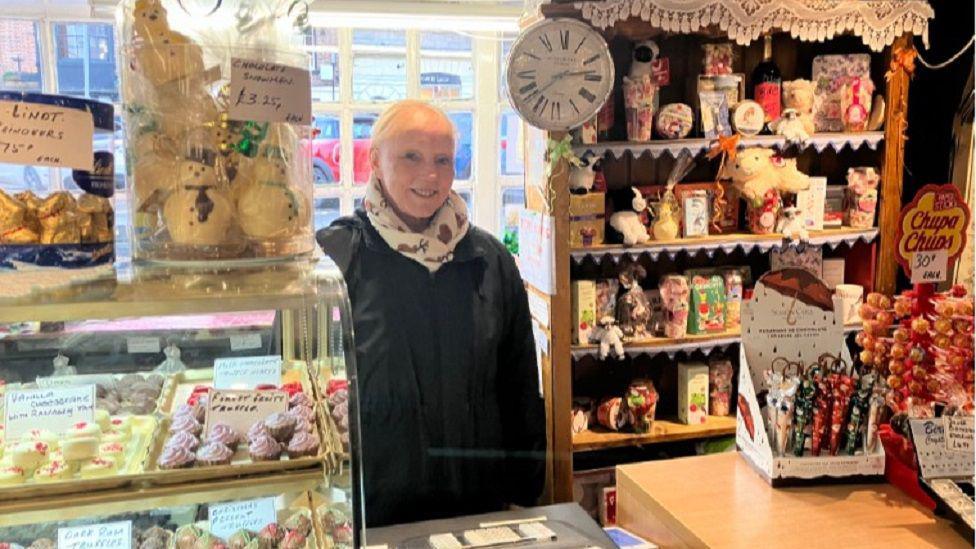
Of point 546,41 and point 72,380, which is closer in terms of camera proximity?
point 72,380

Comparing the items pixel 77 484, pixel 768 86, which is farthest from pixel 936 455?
pixel 768 86

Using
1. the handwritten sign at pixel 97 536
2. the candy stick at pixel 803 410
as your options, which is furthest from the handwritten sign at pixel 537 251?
the handwritten sign at pixel 97 536

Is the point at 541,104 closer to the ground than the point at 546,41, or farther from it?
closer to the ground

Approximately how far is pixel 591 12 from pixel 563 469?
1.72 meters

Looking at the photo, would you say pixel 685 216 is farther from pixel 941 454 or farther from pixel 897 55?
pixel 941 454

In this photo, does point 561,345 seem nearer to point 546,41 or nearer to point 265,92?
point 546,41

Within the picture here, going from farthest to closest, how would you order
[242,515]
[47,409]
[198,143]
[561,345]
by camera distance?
[561,345]
[242,515]
[47,409]
[198,143]

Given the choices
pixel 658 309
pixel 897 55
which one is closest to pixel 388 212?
pixel 658 309

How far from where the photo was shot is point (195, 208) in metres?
1.12

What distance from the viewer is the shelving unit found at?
10.0 feet

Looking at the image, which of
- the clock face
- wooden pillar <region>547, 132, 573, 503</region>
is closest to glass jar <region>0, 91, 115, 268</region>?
the clock face

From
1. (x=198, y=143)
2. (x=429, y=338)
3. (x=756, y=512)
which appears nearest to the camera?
(x=198, y=143)

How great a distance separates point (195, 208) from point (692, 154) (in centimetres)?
251

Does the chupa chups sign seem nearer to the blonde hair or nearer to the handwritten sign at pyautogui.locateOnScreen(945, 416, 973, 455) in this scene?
the handwritten sign at pyautogui.locateOnScreen(945, 416, 973, 455)
